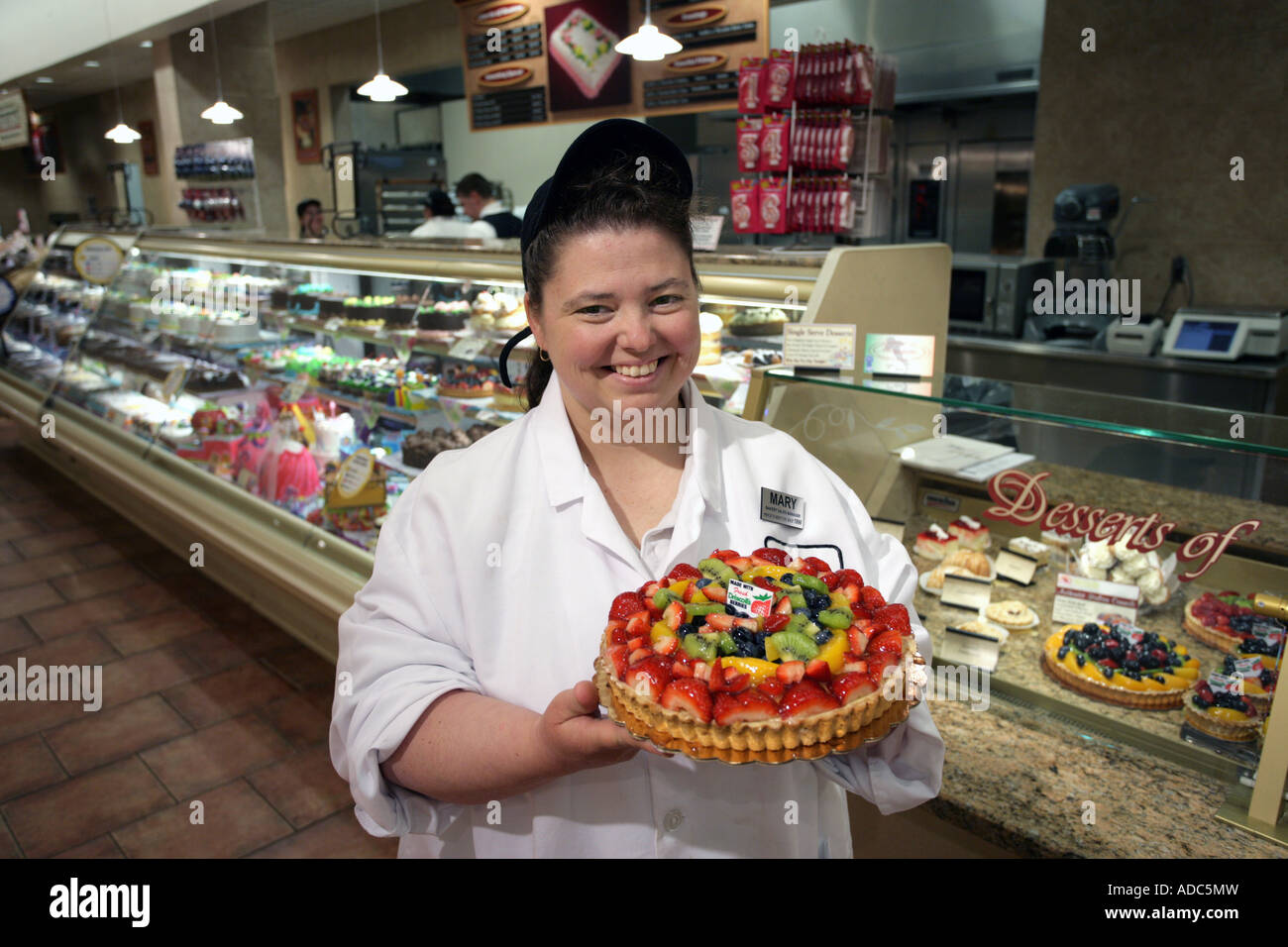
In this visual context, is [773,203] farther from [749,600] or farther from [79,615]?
[79,615]

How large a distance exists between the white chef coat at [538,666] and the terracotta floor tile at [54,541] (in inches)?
199

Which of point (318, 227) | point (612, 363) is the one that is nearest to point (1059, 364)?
point (612, 363)

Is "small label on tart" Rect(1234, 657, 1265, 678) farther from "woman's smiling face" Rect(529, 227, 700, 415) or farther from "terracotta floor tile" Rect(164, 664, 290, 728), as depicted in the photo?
"terracotta floor tile" Rect(164, 664, 290, 728)

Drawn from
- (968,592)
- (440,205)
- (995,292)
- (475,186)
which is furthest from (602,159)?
(440,205)

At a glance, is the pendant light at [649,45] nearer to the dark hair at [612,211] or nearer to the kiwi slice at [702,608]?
the dark hair at [612,211]

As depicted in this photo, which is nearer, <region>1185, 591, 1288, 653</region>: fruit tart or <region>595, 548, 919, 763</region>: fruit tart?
<region>595, 548, 919, 763</region>: fruit tart

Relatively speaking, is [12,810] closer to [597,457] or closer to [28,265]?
[597,457]

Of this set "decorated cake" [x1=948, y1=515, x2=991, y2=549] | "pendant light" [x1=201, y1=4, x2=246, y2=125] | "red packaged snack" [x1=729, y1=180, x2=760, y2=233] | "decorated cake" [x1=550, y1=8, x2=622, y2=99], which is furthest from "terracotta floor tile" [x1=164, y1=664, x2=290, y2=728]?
"pendant light" [x1=201, y1=4, x2=246, y2=125]

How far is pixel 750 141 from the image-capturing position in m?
4.47

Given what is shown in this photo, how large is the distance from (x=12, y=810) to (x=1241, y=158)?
6973 mm

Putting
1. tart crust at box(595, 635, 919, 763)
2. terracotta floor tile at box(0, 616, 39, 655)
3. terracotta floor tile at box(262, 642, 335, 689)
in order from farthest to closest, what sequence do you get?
terracotta floor tile at box(0, 616, 39, 655)
terracotta floor tile at box(262, 642, 335, 689)
tart crust at box(595, 635, 919, 763)

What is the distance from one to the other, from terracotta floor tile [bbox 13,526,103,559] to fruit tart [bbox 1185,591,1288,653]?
591 cm

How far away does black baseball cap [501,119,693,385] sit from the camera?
1.29m

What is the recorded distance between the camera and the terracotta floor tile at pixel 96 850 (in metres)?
2.76
